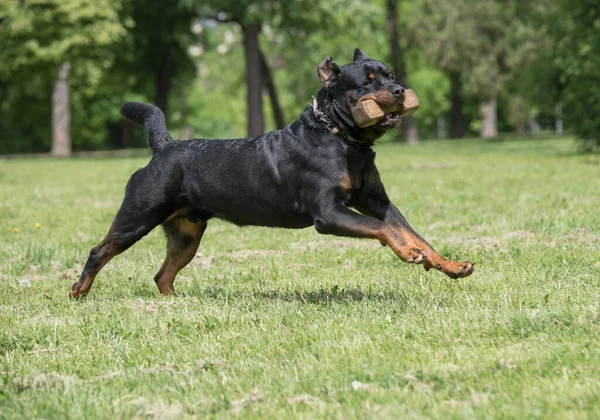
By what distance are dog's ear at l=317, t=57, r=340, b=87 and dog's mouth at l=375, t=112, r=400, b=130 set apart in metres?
0.50

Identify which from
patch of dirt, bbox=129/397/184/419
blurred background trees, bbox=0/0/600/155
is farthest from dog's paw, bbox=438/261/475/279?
blurred background trees, bbox=0/0/600/155

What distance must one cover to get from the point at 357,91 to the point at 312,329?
1.71 m

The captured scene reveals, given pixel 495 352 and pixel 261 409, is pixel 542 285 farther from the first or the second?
pixel 261 409

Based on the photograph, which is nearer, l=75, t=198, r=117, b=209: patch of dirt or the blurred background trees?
l=75, t=198, r=117, b=209: patch of dirt

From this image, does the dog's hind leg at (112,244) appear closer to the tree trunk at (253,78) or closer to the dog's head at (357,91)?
the dog's head at (357,91)

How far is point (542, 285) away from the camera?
5871 mm

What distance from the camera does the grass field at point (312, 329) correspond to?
3.70 metres

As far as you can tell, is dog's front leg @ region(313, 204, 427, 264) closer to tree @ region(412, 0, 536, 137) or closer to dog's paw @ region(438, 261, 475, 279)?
dog's paw @ region(438, 261, 475, 279)

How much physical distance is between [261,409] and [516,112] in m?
48.9

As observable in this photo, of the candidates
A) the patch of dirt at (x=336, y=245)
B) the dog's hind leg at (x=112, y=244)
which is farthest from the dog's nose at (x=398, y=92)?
the patch of dirt at (x=336, y=245)

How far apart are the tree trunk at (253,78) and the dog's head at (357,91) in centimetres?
2697

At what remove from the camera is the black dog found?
17.9 ft

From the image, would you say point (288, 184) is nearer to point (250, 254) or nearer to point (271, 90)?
point (250, 254)

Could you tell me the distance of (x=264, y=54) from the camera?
48.1 m
